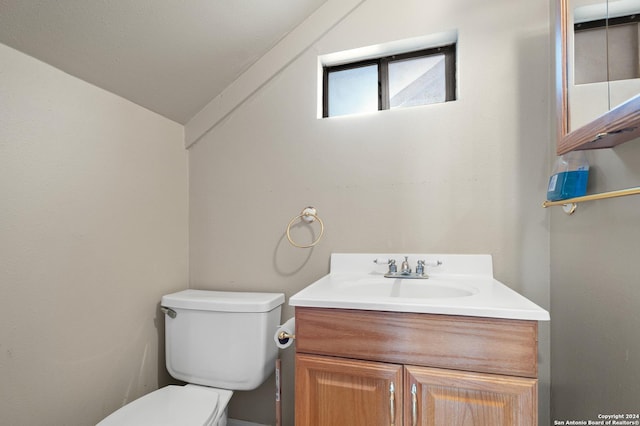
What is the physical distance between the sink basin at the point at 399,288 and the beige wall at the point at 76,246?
37.2 inches

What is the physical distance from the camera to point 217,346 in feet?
4.13

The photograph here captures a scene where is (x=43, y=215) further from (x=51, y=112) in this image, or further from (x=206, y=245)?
(x=206, y=245)

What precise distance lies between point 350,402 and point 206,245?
3.61ft

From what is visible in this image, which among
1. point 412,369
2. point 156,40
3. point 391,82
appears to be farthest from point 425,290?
point 156,40

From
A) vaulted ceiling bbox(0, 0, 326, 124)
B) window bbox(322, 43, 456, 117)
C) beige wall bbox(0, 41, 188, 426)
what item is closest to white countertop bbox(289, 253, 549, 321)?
window bbox(322, 43, 456, 117)

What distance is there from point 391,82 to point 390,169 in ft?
1.54

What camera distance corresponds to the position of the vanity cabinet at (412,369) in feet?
2.38

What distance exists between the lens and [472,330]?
76 centimetres

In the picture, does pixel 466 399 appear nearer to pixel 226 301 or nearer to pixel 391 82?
pixel 226 301

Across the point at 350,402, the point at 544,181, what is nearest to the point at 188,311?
the point at 350,402

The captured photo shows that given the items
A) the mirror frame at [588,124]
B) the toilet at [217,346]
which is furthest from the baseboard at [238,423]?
the mirror frame at [588,124]

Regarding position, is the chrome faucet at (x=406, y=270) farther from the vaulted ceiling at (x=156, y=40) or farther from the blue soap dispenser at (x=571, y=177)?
the vaulted ceiling at (x=156, y=40)

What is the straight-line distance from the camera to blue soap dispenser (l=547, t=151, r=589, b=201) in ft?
2.89

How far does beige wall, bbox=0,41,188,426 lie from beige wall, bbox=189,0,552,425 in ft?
0.96
